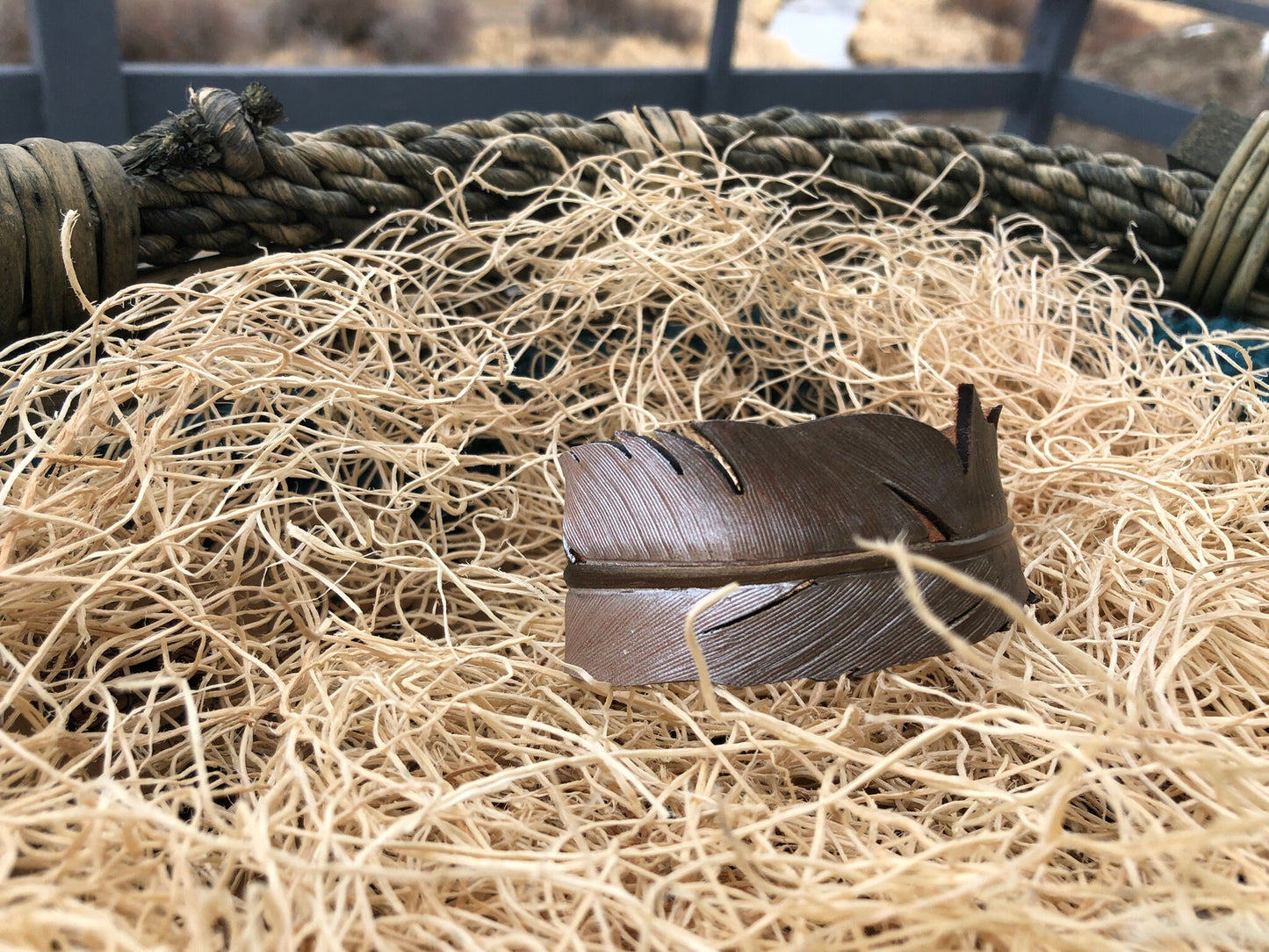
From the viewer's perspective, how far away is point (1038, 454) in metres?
0.64

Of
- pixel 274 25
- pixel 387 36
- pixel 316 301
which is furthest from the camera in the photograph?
pixel 387 36

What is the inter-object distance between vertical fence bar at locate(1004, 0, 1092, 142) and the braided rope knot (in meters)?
1.94

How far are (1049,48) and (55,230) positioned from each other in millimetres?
2007

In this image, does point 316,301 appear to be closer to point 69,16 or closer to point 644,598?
point 644,598

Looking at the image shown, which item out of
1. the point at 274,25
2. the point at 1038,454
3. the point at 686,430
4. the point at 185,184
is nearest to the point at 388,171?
the point at 185,184

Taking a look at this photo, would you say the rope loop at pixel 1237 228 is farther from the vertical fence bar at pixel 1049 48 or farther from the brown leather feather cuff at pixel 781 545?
the vertical fence bar at pixel 1049 48

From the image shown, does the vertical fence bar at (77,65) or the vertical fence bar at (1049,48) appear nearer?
the vertical fence bar at (77,65)

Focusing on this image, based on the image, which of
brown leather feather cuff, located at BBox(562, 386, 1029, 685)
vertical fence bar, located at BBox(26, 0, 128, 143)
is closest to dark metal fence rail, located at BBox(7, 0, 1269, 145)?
vertical fence bar, located at BBox(26, 0, 128, 143)

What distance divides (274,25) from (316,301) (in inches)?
40.3

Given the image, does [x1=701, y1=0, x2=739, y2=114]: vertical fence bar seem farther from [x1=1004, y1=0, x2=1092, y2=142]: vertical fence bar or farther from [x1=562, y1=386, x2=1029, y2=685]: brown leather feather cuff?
[x1=562, y1=386, x2=1029, y2=685]: brown leather feather cuff

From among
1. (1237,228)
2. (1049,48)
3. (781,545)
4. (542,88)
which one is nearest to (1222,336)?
(1237,228)

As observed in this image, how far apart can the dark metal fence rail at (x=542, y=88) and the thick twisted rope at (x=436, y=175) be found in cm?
56

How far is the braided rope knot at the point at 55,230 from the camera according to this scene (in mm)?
600

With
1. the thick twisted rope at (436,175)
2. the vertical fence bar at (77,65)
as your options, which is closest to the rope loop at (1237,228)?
the thick twisted rope at (436,175)
